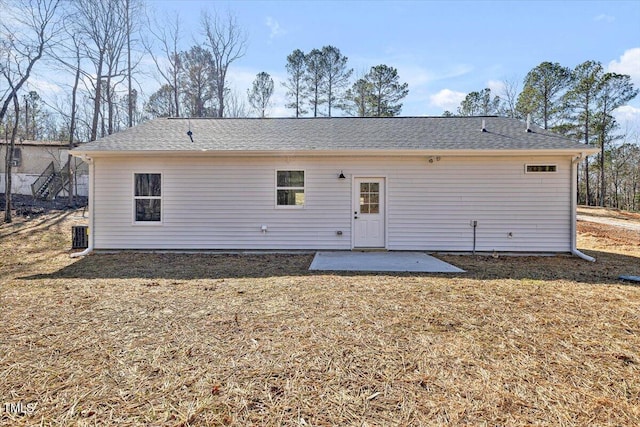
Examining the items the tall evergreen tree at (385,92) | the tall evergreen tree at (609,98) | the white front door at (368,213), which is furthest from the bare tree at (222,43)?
the tall evergreen tree at (609,98)

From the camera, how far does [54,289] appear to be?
4945 millimetres

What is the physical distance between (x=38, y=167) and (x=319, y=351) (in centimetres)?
2650

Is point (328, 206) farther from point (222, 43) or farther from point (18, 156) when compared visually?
point (18, 156)

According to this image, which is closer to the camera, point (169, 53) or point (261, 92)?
point (169, 53)

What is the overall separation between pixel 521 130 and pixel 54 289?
37.5 feet

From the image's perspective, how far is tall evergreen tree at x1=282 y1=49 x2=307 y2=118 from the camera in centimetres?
2258

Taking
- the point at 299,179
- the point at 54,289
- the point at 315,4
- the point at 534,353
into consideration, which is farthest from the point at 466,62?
the point at 54,289

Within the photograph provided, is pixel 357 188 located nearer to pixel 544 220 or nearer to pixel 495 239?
pixel 495 239

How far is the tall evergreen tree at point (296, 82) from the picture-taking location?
22578 mm

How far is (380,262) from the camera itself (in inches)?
276

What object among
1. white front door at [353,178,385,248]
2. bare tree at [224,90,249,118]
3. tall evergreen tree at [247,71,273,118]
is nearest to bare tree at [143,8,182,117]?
bare tree at [224,90,249,118]

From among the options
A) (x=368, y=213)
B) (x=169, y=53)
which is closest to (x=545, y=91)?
(x=368, y=213)

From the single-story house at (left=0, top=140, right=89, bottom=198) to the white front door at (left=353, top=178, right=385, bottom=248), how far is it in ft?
61.7

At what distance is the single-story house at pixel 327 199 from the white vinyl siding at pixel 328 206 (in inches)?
1.0
